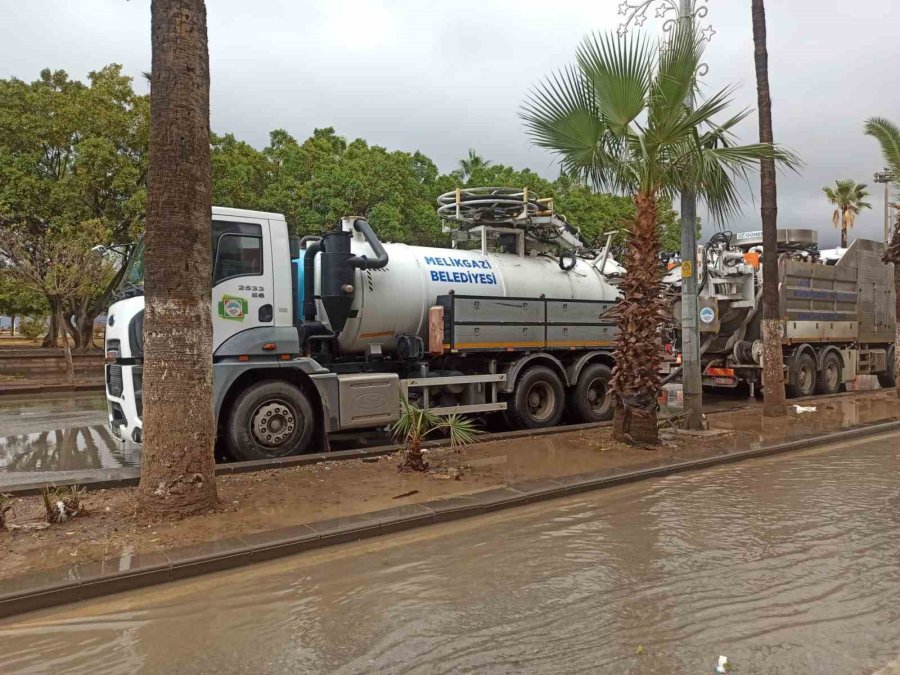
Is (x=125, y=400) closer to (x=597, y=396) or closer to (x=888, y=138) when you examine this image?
(x=597, y=396)

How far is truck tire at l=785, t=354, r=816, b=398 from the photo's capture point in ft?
51.3

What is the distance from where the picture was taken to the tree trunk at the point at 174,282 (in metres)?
5.58

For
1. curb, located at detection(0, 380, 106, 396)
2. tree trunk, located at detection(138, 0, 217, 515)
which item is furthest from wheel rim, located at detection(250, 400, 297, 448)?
curb, located at detection(0, 380, 106, 396)

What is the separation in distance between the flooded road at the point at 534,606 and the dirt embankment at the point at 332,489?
0.69 m

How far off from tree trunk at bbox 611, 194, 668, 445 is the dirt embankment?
20.5 inches

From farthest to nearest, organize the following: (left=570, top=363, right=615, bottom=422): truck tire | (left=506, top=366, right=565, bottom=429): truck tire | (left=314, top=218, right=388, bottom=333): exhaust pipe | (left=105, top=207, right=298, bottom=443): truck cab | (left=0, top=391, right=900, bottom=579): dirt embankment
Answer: (left=570, top=363, right=615, bottom=422): truck tire → (left=506, top=366, right=565, bottom=429): truck tire → (left=314, top=218, right=388, bottom=333): exhaust pipe → (left=105, top=207, right=298, bottom=443): truck cab → (left=0, top=391, right=900, bottom=579): dirt embankment

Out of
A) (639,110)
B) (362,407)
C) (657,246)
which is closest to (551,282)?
(657,246)

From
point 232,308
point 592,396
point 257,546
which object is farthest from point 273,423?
point 592,396

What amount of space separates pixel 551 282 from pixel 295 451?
5388 millimetres

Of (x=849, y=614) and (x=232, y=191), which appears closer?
(x=849, y=614)

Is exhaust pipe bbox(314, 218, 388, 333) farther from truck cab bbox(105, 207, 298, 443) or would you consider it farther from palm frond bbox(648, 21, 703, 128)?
palm frond bbox(648, 21, 703, 128)

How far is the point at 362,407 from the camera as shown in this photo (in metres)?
8.86

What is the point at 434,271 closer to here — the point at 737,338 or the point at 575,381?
the point at 575,381

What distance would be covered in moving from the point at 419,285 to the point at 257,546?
217 inches
